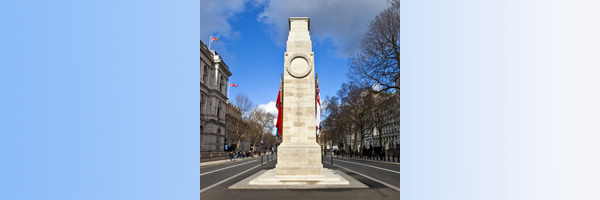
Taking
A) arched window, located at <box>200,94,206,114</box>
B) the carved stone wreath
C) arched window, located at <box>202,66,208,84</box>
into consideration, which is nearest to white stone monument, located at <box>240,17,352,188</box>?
the carved stone wreath

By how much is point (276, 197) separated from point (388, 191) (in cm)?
336

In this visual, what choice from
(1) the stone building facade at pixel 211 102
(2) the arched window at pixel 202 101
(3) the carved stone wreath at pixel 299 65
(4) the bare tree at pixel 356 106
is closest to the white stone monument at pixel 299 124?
(3) the carved stone wreath at pixel 299 65

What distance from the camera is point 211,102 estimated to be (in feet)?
164

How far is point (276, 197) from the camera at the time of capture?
7.45m

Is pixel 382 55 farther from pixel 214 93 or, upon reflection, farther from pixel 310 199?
pixel 214 93

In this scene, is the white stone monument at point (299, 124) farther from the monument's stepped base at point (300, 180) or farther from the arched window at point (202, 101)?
the arched window at point (202, 101)

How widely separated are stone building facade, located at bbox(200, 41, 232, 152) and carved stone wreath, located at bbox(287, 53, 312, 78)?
36.3 meters

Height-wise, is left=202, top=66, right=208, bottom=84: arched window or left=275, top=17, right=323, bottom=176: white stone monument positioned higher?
left=202, top=66, right=208, bottom=84: arched window

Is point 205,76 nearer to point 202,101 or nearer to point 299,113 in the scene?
point 202,101

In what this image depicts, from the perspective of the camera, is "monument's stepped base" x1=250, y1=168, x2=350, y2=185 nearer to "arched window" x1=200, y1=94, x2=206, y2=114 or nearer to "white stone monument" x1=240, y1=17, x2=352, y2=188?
"white stone monument" x1=240, y1=17, x2=352, y2=188

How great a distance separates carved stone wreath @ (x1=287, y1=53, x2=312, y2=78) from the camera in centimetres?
1102

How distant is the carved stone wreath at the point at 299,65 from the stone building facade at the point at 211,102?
119 feet

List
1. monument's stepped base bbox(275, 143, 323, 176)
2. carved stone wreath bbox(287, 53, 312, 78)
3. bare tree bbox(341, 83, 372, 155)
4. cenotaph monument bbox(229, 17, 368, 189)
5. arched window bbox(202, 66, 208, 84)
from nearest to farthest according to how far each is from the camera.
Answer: cenotaph monument bbox(229, 17, 368, 189), monument's stepped base bbox(275, 143, 323, 176), carved stone wreath bbox(287, 53, 312, 78), bare tree bbox(341, 83, 372, 155), arched window bbox(202, 66, 208, 84)

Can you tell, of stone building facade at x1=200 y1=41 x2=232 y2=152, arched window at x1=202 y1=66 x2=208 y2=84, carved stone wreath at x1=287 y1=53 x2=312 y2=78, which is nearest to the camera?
carved stone wreath at x1=287 y1=53 x2=312 y2=78
